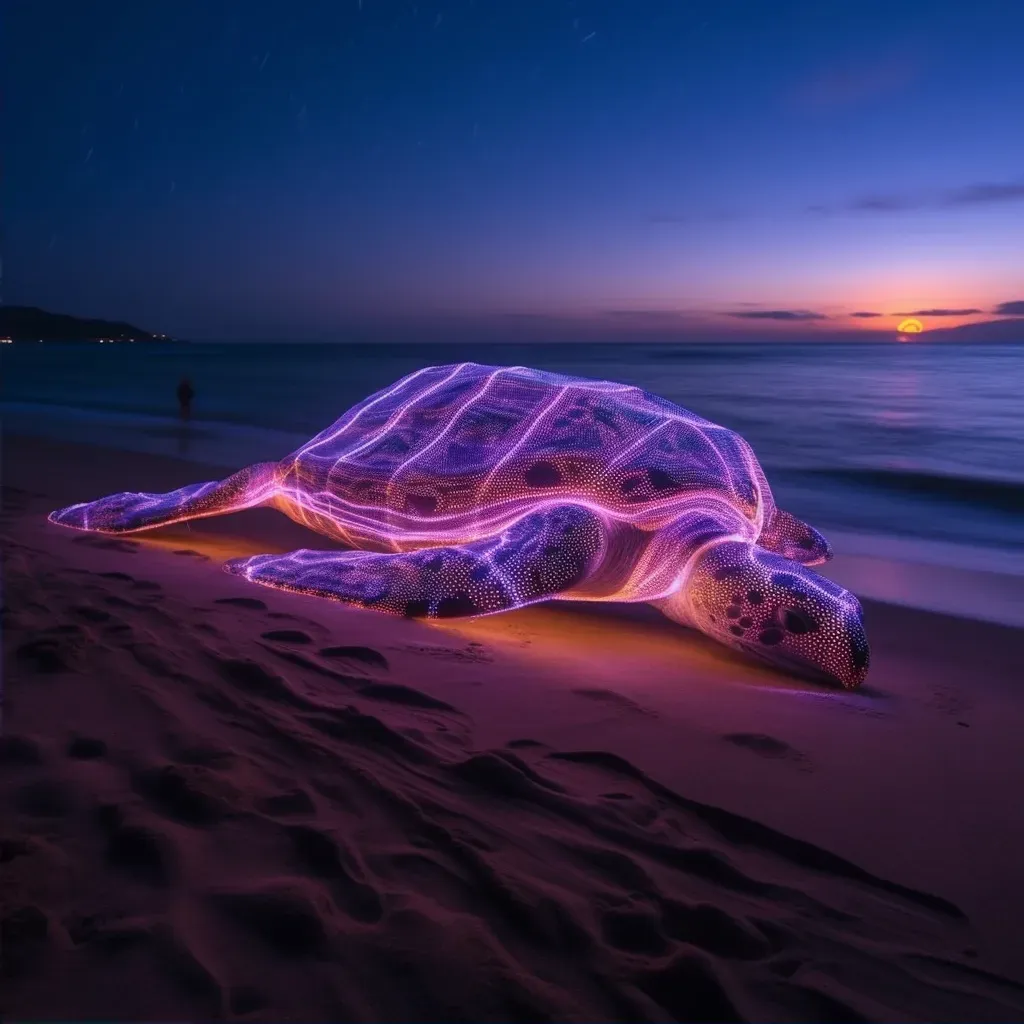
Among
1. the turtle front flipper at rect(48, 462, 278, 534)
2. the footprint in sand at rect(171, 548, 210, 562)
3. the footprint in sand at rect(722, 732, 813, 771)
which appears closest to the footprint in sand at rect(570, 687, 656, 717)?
the footprint in sand at rect(722, 732, 813, 771)

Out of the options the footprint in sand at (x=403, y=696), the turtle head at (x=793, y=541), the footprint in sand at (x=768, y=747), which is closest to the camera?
the footprint in sand at (x=768, y=747)

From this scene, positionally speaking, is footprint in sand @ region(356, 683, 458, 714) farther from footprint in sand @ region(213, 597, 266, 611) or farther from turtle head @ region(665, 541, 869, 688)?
turtle head @ region(665, 541, 869, 688)

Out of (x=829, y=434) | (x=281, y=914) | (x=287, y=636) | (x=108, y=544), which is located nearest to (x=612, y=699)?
(x=287, y=636)

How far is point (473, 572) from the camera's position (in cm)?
388

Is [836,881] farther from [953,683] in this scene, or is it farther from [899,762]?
[953,683]

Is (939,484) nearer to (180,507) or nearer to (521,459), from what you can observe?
(521,459)

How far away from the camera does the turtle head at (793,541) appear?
564 centimetres

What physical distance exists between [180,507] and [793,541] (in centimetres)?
481

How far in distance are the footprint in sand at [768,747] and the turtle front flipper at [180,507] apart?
13.5ft

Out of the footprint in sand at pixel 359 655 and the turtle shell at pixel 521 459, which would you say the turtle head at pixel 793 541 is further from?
the footprint in sand at pixel 359 655

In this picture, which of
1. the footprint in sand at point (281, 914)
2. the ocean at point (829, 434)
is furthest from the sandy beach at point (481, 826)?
the ocean at point (829, 434)

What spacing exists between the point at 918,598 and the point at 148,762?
5.04m

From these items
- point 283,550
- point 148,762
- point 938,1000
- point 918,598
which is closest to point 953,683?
point 918,598

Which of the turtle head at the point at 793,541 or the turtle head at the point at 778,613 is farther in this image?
the turtle head at the point at 793,541
